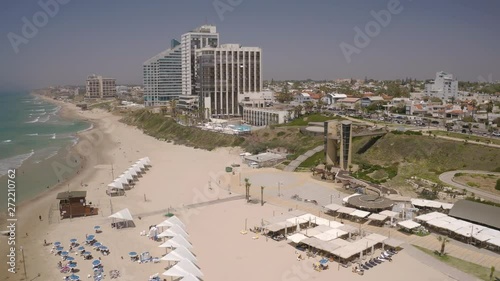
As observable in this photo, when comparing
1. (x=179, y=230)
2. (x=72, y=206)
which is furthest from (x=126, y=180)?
(x=179, y=230)

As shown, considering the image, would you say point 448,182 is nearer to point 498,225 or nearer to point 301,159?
point 498,225

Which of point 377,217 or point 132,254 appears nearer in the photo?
point 132,254

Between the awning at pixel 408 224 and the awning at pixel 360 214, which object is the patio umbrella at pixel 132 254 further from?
the awning at pixel 408 224

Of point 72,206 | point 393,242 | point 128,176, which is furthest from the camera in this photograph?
point 128,176

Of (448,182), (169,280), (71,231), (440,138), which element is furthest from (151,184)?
(440,138)

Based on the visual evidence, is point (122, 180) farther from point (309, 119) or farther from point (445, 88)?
point (445, 88)

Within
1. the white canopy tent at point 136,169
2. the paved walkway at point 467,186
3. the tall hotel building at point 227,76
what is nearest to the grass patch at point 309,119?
the tall hotel building at point 227,76
